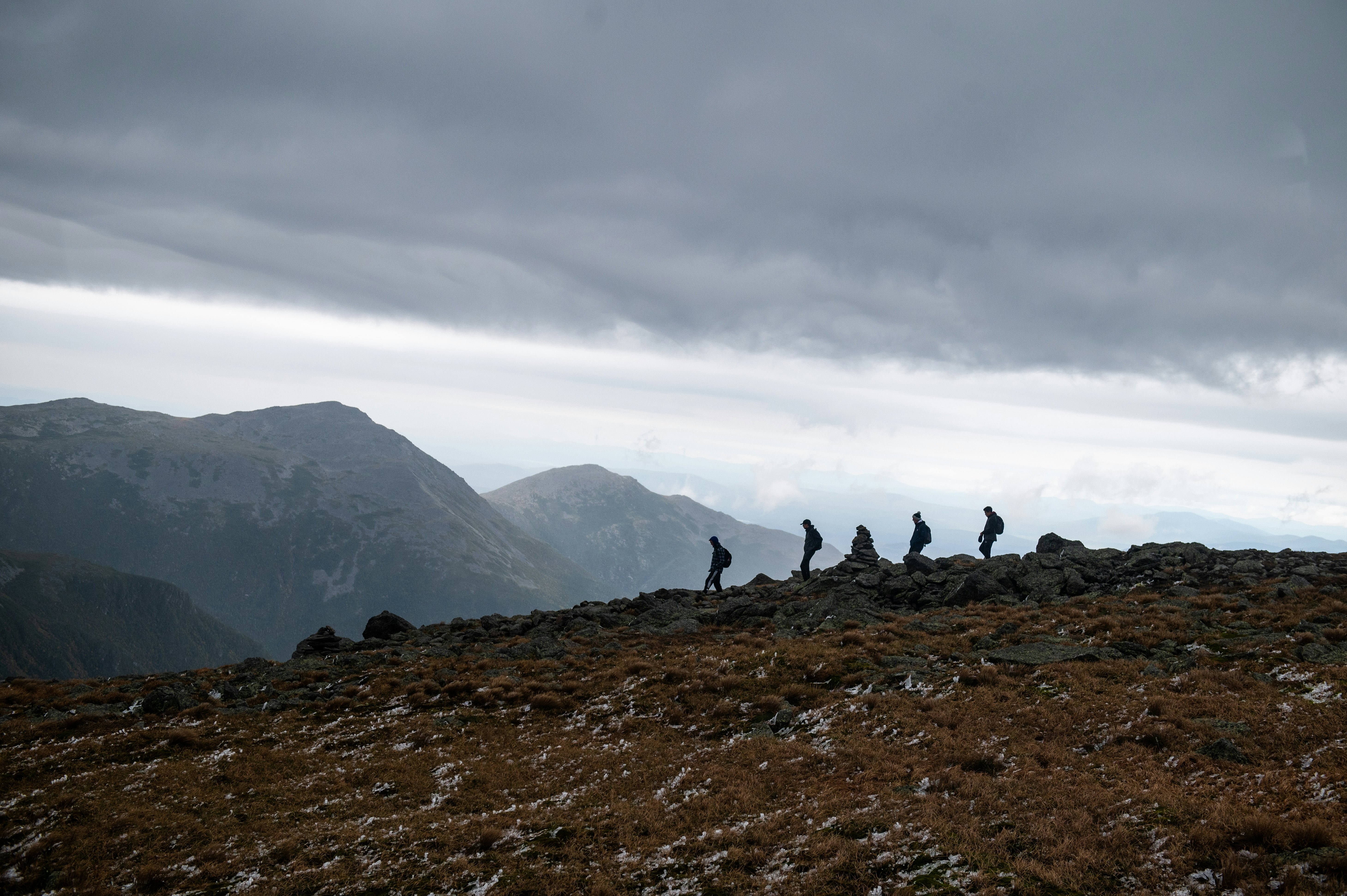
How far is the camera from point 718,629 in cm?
3966

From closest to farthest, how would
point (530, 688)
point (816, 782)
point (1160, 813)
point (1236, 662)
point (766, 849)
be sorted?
point (1160, 813) → point (766, 849) → point (816, 782) → point (1236, 662) → point (530, 688)

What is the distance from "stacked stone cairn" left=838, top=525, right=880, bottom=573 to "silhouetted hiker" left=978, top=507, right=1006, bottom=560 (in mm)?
8130

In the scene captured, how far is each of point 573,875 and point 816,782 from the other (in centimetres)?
718

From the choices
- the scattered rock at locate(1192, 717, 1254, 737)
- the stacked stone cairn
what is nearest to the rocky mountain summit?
the stacked stone cairn

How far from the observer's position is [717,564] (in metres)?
52.5

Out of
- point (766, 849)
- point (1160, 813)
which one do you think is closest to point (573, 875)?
point (766, 849)

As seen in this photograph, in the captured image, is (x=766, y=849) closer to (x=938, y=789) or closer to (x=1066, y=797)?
(x=938, y=789)

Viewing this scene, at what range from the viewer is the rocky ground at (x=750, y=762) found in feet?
42.5

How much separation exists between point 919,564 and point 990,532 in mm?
7254

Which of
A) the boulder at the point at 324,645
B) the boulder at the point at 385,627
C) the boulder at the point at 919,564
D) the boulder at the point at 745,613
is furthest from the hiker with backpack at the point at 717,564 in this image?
the boulder at the point at 324,645

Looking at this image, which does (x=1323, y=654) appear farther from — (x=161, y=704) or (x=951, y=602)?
(x=161, y=704)

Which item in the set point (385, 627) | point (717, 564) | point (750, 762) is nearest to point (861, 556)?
point (717, 564)

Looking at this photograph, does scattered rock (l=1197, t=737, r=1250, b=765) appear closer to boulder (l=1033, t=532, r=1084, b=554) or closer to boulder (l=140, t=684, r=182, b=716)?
boulder (l=1033, t=532, r=1084, b=554)

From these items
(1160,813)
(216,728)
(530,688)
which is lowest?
(216,728)
